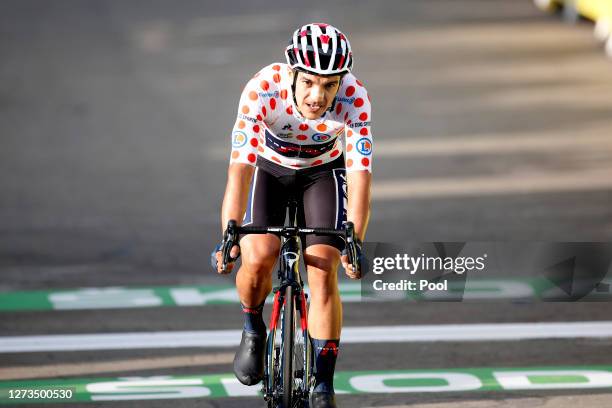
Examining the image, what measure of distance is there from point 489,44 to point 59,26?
7171mm

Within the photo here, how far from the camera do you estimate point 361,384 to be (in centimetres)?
706

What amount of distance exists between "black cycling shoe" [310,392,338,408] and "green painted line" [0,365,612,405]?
937 mm

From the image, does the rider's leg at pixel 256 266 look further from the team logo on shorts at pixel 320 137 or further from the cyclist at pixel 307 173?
the team logo on shorts at pixel 320 137

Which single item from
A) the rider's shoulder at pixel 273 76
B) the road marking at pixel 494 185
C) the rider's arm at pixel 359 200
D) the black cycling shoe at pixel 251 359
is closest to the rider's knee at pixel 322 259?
the rider's arm at pixel 359 200

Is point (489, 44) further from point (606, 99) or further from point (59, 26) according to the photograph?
point (59, 26)

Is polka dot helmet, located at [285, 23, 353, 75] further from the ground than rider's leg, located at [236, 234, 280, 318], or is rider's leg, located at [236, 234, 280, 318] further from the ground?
polka dot helmet, located at [285, 23, 353, 75]

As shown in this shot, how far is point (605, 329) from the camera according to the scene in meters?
8.06

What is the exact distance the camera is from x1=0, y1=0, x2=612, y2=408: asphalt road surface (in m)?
7.37

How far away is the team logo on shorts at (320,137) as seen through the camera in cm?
614

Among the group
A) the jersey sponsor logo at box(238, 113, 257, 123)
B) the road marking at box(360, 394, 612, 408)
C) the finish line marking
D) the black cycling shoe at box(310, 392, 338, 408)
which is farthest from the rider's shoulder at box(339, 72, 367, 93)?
the finish line marking

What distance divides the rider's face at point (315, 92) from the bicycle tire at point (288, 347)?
90 cm

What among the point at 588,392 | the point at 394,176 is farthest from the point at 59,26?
the point at 588,392

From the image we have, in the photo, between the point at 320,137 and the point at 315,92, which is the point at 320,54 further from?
the point at 320,137

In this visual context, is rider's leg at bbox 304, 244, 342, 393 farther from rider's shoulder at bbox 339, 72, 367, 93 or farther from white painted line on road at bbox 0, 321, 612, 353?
white painted line on road at bbox 0, 321, 612, 353
